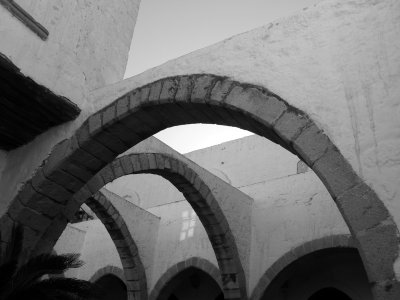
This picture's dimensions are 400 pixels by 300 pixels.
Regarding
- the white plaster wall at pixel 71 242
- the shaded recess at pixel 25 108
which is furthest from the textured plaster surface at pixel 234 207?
the white plaster wall at pixel 71 242

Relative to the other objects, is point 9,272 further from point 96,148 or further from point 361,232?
point 361,232

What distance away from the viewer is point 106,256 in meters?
10.3

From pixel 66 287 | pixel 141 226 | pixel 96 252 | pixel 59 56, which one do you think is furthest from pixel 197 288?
pixel 59 56

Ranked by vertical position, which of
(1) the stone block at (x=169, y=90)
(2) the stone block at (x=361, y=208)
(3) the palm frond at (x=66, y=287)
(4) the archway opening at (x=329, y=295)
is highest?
(1) the stone block at (x=169, y=90)

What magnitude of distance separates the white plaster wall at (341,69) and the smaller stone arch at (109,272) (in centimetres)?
735

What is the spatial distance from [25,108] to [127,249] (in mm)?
5007

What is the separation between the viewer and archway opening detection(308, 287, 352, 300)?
8.05 meters

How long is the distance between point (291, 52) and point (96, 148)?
88.2 inches

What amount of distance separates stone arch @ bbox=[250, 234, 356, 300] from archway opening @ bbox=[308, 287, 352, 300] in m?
1.68

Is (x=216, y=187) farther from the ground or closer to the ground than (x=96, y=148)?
farther from the ground

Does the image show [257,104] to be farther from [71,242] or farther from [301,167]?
[71,242]

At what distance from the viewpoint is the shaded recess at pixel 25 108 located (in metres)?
3.99

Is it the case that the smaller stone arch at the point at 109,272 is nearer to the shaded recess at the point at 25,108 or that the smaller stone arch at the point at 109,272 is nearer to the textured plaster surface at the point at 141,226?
the textured plaster surface at the point at 141,226

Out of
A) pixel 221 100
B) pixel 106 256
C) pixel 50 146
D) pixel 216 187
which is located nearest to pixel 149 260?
pixel 106 256
